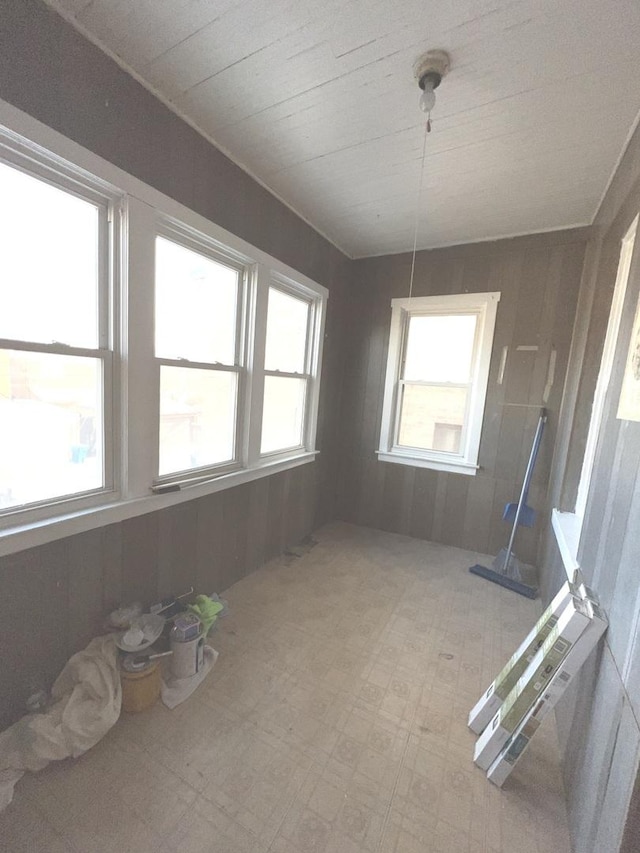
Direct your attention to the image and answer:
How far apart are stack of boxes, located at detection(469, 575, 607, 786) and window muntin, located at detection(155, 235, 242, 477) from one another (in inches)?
69.8

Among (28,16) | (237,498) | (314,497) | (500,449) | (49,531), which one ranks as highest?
(28,16)

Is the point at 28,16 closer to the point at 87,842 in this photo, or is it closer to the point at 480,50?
the point at 480,50

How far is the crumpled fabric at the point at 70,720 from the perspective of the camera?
44.2 inches

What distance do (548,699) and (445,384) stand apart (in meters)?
2.26

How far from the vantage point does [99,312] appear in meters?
1.41

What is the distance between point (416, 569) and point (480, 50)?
→ 9.34 feet

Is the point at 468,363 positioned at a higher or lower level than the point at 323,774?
higher

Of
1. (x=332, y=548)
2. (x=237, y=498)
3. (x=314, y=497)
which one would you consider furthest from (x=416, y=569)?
(x=237, y=498)

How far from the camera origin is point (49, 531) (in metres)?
1.25

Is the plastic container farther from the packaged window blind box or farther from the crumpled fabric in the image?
the packaged window blind box

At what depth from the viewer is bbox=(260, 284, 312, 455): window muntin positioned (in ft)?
7.84

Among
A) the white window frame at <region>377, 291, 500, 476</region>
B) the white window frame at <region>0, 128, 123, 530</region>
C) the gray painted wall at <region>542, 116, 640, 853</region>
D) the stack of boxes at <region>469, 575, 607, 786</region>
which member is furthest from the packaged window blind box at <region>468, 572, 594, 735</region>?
the white window frame at <region>0, 128, 123, 530</region>

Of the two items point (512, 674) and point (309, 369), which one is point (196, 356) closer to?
point (309, 369)

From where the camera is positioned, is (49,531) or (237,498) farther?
(237,498)
